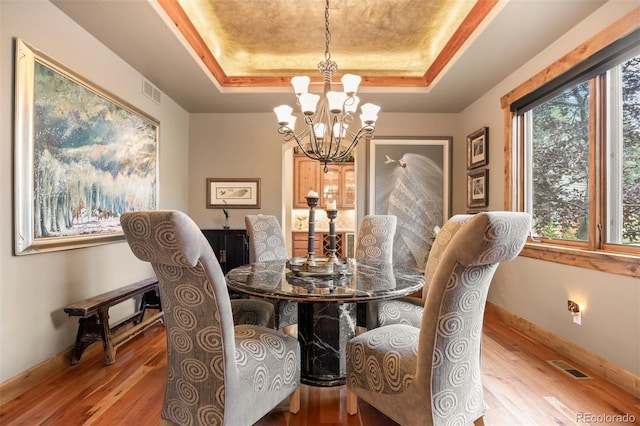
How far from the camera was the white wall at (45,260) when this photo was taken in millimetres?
1876

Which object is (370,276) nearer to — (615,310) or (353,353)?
(353,353)

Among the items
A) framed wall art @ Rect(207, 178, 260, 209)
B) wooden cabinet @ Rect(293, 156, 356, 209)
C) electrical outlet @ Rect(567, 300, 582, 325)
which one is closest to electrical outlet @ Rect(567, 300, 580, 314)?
electrical outlet @ Rect(567, 300, 582, 325)

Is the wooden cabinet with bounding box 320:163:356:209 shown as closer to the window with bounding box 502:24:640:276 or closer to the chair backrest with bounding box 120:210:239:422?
the window with bounding box 502:24:640:276

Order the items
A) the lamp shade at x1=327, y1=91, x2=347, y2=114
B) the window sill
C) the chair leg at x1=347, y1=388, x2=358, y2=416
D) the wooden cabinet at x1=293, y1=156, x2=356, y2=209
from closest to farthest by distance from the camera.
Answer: the chair leg at x1=347, y1=388, x2=358, y2=416, the window sill, the lamp shade at x1=327, y1=91, x2=347, y2=114, the wooden cabinet at x1=293, y1=156, x2=356, y2=209

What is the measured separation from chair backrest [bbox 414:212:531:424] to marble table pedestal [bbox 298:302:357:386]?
0.69 meters

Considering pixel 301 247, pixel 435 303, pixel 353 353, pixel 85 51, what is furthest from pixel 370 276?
pixel 301 247

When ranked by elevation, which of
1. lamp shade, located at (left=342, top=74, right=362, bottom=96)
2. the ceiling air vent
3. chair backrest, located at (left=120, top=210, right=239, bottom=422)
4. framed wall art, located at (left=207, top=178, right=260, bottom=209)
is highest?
the ceiling air vent

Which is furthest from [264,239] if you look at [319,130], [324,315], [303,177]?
[303,177]

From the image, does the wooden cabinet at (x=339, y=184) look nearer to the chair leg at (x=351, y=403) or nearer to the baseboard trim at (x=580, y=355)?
the baseboard trim at (x=580, y=355)

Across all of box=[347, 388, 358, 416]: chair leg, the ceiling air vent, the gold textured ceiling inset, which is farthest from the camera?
the ceiling air vent

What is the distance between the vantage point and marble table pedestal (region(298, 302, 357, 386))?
6.30ft

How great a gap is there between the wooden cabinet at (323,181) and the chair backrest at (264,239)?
3.76 meters

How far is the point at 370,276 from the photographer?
1960mm

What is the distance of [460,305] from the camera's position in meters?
1.26
